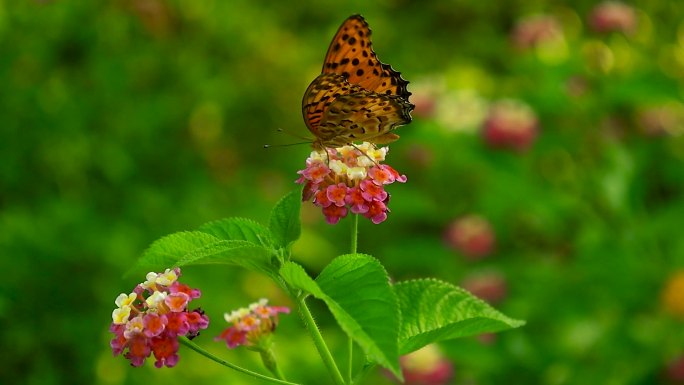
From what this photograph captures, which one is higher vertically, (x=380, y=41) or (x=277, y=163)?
(x=380, y=41)

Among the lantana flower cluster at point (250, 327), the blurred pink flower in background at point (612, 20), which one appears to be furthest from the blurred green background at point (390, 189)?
the lantana flower cluster at point (250, 327)

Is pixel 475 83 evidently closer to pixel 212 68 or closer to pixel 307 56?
pixel 307 56

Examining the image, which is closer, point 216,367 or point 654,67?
point 216,367

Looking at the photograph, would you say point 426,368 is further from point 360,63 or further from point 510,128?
point 360,63

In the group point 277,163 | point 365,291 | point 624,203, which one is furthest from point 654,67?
point 365,291

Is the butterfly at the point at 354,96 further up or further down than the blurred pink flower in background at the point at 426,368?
further down

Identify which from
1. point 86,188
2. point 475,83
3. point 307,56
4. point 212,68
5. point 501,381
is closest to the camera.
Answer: point 501,381

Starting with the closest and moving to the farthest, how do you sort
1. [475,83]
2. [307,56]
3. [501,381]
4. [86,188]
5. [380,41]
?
1. [501,381]
2. [86,188]
3. [475,83]
4. [307,56]
5. [380,41]

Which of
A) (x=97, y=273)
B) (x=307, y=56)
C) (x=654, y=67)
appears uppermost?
(x=307, y=56)

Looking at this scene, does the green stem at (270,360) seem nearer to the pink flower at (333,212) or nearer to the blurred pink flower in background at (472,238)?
the pink flower at (333,212)
